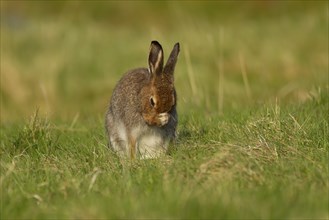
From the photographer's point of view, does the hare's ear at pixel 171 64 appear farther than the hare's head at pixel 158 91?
Yes

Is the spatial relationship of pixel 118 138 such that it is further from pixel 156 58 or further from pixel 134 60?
pixel 134 60

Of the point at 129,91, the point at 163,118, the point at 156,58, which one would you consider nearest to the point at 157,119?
the point at 163,118

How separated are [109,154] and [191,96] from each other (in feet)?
15.3

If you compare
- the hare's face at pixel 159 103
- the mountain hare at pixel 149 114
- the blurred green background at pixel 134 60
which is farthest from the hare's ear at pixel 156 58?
the blurred green background at pixel 134 60

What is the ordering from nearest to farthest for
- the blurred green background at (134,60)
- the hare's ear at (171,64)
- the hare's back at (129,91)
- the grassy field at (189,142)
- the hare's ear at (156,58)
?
the grassy field at (189,142), the hare's ear at (156,58), the hare's ear at (171,64), the hare's back at (129,91), the blurred green background at (134,60)

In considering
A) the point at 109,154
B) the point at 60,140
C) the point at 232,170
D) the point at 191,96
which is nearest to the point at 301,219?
the point at 232,170

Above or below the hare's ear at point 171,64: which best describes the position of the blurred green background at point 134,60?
below

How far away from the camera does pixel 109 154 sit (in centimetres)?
688

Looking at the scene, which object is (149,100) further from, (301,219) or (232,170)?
(301,219)

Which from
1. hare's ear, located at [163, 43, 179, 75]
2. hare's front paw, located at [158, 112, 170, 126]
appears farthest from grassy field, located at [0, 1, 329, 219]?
hare's ear, located at [163, 43, 179, 75]

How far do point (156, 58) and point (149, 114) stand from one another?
56 centimetres

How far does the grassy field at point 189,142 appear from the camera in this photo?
508 centimetres

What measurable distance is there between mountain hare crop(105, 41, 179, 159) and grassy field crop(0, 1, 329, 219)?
0.20 meters

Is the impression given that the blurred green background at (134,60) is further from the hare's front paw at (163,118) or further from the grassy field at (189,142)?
the hare's front paw at (163,118)
